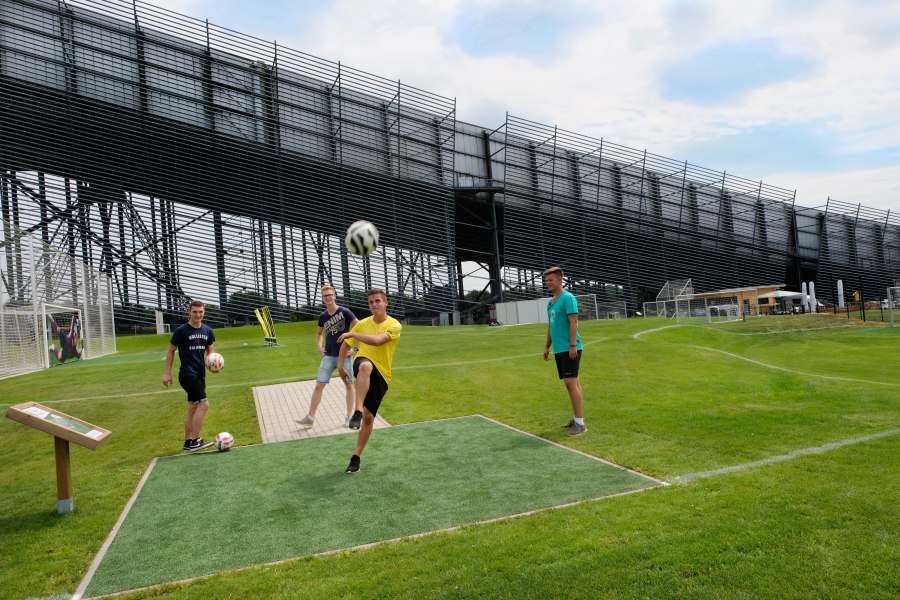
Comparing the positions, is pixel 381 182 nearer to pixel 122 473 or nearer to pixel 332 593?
pixel 122 473

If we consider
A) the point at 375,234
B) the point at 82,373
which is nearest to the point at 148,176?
the point at 82,373

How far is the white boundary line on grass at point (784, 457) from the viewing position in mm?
4672

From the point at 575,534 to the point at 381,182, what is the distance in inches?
1305

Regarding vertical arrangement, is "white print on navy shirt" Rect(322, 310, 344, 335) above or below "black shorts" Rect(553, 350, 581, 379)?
above

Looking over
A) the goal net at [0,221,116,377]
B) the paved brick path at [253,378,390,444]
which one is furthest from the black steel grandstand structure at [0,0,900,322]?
the paved brick path at [253,378,390,444]

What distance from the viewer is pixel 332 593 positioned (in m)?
3.00

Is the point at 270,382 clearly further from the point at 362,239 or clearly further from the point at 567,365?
the point at 567,365

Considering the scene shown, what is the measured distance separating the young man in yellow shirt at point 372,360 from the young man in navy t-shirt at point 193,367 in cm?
228

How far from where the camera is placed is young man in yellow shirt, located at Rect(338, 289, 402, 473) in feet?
17.5

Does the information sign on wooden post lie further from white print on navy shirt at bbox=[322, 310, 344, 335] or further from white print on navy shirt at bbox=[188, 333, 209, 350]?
white print on navy shirt at bbox=[322, 310, 344, 335]

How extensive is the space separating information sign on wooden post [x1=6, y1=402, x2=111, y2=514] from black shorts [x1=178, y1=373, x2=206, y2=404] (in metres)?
1.65

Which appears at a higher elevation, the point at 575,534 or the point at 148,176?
the point at 148,176

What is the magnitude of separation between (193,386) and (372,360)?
8.74 feet

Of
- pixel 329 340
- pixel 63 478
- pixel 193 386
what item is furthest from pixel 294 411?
pixel 63 478
